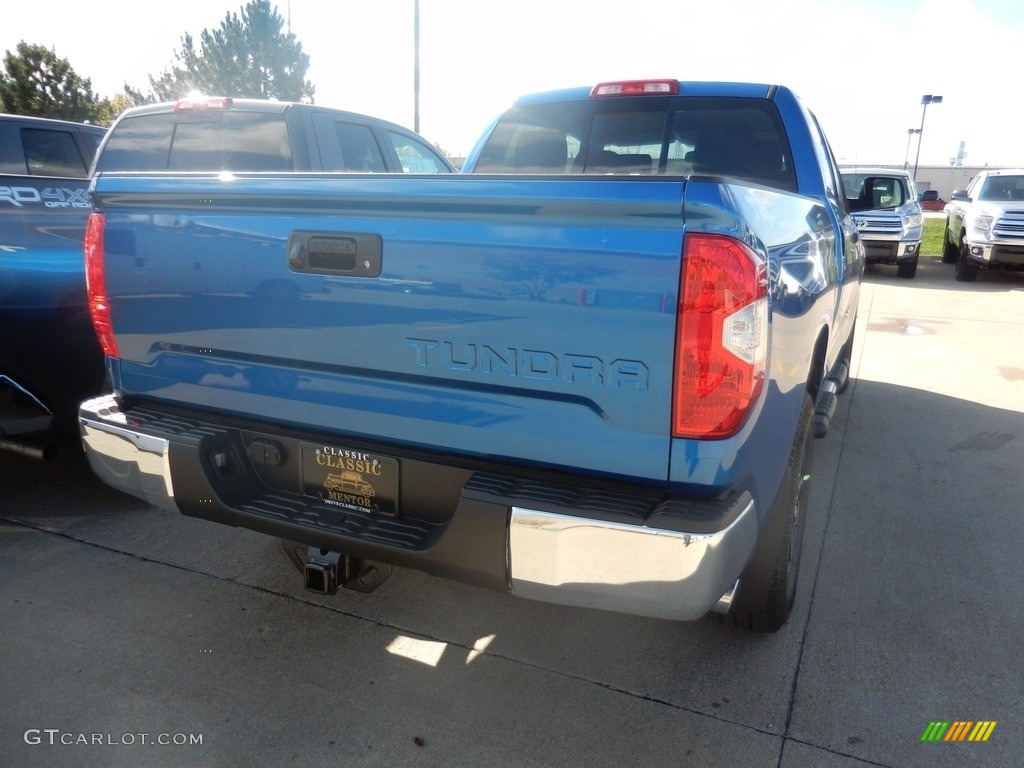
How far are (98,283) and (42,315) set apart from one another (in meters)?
1.32

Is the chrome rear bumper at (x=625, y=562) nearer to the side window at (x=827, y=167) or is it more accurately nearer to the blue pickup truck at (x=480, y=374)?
the blue pickup truck at (x=480, y=374)

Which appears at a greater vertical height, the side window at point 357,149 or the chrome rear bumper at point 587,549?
the side window at point 357,149

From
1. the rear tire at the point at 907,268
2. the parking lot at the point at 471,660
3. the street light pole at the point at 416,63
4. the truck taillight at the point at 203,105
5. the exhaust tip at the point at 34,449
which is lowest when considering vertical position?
the rear tire at the point at 907,268

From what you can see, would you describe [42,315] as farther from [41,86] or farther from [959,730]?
[41,86]

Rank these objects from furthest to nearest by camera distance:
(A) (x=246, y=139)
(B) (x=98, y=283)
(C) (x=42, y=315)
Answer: (A) (x=246, y=139) < (C) (x=42, y=315) < (B) (x=98, y=283)

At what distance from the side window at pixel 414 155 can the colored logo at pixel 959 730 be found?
507 centimetres

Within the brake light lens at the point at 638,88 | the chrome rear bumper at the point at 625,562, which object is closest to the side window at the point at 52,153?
the brake light lens at the point at 638,88

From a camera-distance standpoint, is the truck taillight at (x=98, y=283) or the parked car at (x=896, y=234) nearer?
the truck taillight at (x=98, y=283)

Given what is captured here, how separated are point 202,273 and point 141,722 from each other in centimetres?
141

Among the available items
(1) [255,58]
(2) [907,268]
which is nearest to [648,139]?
(2) [907,268]

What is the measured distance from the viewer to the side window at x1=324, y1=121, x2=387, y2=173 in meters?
5.38

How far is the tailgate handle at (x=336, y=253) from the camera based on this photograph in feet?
7.02

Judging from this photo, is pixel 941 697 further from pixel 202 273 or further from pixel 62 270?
pixel 62 270

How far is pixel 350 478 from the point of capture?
91.9 inches
